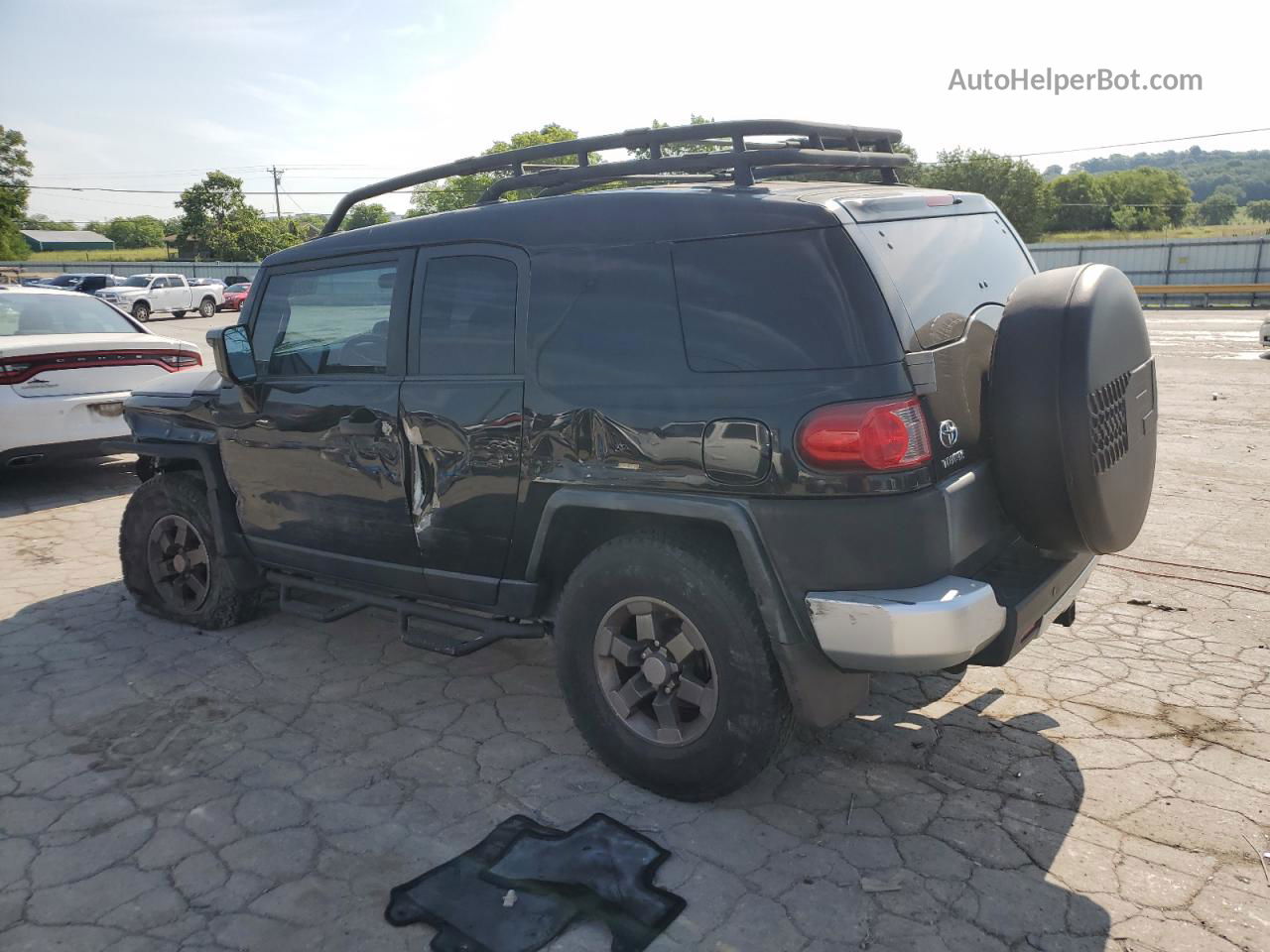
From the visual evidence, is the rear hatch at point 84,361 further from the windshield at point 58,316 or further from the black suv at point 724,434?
the black suv at point 724,434

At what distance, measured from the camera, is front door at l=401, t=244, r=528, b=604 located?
11.1 ft

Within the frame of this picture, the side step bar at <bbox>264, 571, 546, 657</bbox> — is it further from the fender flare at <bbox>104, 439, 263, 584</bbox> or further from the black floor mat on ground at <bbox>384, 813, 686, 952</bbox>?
the black floor mat on ground at <bbox>384, 813, 686, 952</bbox>

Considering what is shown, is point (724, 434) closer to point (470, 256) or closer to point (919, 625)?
point (919, 625)

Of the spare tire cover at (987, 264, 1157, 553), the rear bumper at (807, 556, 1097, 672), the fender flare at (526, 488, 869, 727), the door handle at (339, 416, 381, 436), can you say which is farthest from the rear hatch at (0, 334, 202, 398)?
the spare tire cover at (987, 264, 1157, 553)

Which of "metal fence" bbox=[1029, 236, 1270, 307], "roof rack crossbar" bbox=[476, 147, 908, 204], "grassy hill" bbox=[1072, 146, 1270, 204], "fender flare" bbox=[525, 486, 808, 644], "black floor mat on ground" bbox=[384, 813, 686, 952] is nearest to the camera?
"black floor mat on ground" bbox=[384, 813, 686, 952]

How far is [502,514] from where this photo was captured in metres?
3.42

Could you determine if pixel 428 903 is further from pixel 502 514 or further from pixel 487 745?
pixel 502 514

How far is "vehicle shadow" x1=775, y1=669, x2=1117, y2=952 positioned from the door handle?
6.54 feet

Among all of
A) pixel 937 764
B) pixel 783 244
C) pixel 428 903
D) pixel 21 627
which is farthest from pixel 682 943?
pixel 21 627

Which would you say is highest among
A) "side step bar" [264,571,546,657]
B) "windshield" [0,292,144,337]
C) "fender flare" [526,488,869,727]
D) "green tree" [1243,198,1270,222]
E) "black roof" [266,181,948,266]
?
"green tree" [1243,198,1270,222]

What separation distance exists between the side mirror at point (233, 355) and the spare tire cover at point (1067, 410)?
319 cm

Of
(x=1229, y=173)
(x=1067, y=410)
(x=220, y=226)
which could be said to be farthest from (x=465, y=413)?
(x=1229, y=173)

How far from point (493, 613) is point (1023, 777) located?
6.52ft

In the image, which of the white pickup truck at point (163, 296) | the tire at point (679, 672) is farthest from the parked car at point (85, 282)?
the tire at point (679, 672)
